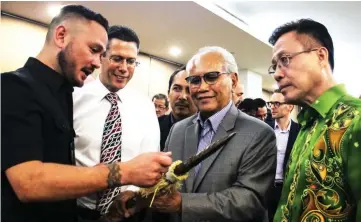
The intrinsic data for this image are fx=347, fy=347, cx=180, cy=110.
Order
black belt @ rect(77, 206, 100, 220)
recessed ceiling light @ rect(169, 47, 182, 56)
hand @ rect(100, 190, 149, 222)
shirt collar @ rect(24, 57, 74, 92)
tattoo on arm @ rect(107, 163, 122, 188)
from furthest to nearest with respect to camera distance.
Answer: recessed ceiling light @ rect(169, 47, 182, 56) → black belt @ rect(77, 206, 100, 220) → hand @ rect(100, 190, 149, 222) → shirt collar @ rect(24, 57, 74, 92) → tattoo on arm @ rect(107, 163, 122, 188)

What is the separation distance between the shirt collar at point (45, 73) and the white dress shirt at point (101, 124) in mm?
506

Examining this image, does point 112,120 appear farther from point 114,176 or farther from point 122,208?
point 114,176

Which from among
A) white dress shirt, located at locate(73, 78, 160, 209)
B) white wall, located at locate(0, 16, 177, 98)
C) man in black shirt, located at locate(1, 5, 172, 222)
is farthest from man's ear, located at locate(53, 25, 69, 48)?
white wall, located at locate(0, 16, 177, 98)

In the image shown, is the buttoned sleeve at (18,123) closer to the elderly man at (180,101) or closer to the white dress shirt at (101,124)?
the white dress shirt at (101,124)

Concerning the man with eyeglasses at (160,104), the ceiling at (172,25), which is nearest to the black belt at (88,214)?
the man with eyeglasses at (160,104)

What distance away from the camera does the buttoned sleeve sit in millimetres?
1190

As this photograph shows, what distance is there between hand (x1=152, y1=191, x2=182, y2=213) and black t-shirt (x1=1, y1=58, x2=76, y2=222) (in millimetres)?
369

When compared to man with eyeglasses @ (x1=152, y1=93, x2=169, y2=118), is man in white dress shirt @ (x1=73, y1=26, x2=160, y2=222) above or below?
below

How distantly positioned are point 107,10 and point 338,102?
4.44 m

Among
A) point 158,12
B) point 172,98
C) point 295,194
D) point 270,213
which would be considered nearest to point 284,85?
point 295,194

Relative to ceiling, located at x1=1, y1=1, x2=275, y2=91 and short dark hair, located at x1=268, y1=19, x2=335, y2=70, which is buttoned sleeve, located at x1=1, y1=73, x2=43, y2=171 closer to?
short dark hair, located at x1=268, y1=19, x2=335, y2=70

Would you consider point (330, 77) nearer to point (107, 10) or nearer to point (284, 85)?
point (284, 85)

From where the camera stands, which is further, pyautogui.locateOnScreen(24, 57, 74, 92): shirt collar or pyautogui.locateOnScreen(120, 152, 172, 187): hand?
pyautogui.locateOnScreen(24, 57, 74, 92): shirt collar

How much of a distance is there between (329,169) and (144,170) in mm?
677
